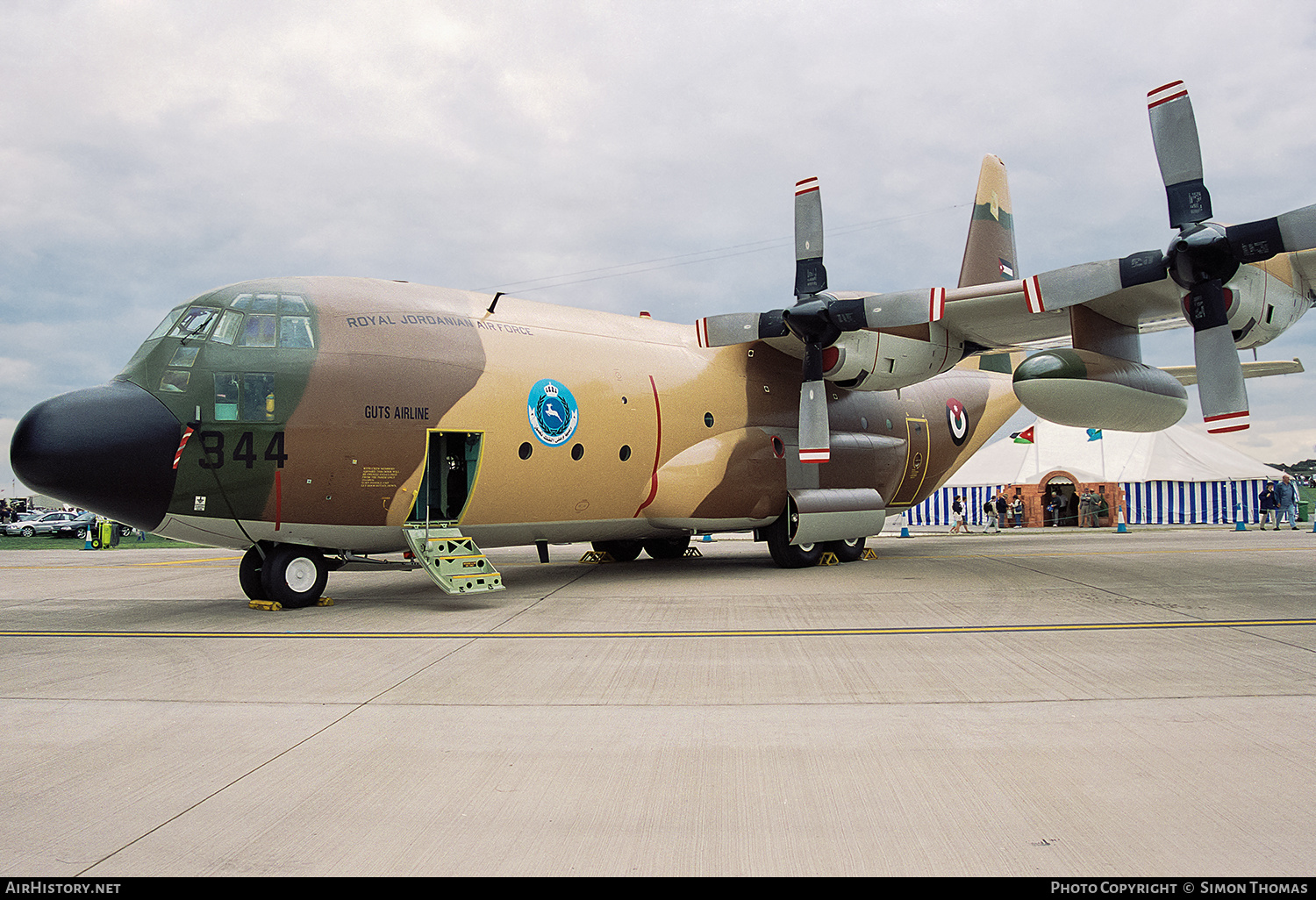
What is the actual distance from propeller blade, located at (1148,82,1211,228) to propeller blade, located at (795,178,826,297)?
510 centimetres

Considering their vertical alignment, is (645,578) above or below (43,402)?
below

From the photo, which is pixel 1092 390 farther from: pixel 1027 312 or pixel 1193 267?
pixel 1193 267

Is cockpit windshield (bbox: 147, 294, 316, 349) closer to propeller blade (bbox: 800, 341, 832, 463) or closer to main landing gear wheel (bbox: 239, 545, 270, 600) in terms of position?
main landing gear wheel (bbox: 239, 545, 270, 600)

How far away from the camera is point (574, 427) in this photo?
12.3 meters

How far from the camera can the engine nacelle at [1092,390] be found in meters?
12.0

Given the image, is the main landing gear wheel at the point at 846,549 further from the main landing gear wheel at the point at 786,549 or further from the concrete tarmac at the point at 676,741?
the concrete tarmac at the point at 676,741

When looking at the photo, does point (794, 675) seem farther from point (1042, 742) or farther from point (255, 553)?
point (255, 553)

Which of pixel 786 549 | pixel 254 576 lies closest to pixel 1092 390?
pixel 786 549

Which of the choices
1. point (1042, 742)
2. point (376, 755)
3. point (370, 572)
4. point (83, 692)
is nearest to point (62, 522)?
point (370, 572)

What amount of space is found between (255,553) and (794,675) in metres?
7.93

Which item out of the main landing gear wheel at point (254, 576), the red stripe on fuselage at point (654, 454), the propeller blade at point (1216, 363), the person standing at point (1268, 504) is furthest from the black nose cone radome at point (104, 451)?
the person standing at point (1268, 504)

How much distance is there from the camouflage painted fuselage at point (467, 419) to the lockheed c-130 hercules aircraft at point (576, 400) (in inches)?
1.4
